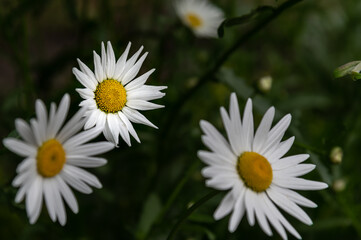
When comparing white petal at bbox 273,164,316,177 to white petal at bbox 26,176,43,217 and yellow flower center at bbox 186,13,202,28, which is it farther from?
yellow flower center at bbox 186,13,202,28

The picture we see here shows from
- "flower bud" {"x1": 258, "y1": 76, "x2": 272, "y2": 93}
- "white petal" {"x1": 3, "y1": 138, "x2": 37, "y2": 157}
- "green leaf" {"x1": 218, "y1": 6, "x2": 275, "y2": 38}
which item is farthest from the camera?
"flower bud" {"x1": 258, "y1": 76, "x2": 272, "y2": 93}

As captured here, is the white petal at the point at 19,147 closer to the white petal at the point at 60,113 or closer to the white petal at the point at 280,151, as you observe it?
the white petal at the point at 60,113

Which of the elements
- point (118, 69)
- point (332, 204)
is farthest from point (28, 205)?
point (332, 204)

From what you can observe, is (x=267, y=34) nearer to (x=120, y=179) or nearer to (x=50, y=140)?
(x=120, y=179)

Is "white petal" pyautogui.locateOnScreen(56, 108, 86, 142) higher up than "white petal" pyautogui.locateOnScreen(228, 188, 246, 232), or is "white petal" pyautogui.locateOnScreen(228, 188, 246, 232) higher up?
"white petal" pyautogui.locateOnScreen(56, 108, 86, 142)

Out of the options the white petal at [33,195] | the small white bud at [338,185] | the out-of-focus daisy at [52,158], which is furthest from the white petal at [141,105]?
the small white bud at [338,185]

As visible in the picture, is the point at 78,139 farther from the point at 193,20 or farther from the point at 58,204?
the point at 193,20

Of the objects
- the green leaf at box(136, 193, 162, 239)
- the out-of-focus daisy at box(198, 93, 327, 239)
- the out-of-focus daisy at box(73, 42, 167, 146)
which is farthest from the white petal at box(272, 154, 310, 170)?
the green leaf at box(136, 193, 162, 239)

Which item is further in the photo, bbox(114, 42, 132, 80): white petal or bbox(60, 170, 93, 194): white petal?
bbox(114, 42, 132, 80): white petal
